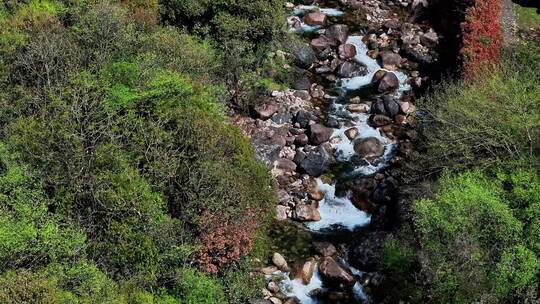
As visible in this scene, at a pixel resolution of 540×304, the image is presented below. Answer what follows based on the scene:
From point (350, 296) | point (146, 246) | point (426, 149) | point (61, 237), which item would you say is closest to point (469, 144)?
point (426, 149)

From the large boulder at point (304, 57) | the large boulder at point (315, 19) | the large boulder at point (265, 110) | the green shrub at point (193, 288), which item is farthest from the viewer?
the large boulder at point (315, 19)

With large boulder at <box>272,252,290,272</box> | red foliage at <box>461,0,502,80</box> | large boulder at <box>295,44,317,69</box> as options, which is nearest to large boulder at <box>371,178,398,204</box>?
large boulder at <box>272,252,290,272</box>

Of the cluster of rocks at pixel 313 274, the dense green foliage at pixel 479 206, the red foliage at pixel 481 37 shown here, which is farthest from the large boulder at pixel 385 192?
the red foliage at pixel 481 37

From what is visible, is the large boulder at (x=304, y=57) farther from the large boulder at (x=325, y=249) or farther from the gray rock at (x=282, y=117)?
the large boulder at (x=325, y=249)

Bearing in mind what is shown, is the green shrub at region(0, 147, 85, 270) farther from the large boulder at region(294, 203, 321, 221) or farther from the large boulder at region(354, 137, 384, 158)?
the large boulder at region(354, 137, 384, 158)

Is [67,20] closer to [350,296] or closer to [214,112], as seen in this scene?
[214,112]
